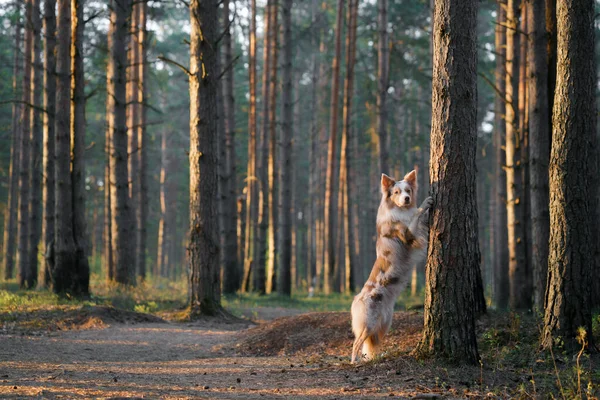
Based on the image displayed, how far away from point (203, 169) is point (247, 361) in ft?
17.2

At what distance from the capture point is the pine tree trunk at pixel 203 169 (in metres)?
13.8

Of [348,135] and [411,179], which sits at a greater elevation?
[348,135]

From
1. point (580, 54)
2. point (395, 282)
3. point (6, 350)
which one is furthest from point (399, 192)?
point (6, 350)

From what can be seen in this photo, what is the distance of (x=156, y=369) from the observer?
8703 millimetres

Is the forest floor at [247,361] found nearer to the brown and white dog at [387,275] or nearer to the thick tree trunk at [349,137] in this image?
the brown and white dog at [387,275]

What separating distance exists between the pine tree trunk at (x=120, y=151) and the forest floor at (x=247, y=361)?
204 inches

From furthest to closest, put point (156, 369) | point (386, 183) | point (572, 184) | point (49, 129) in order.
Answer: point (49, 129), point (386, 183), point (156, 369), point (572, 184)

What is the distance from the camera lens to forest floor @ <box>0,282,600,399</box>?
22.3 feet

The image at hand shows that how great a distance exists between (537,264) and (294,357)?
467 centimetres

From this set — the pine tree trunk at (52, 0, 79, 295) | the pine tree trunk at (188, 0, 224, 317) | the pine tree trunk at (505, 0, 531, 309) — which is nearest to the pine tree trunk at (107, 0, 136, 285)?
the pine tree trunk at (52, 0, 79, 295)

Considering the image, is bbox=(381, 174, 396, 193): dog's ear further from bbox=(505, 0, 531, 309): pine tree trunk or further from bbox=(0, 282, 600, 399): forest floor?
bbox=(505, 0, 531, 309): pine tree trunk

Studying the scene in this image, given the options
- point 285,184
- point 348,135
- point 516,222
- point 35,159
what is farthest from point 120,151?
point 348,135

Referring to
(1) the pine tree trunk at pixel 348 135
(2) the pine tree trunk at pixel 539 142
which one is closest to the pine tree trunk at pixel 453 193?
(2) the pine tree trunk at pixel 539 142

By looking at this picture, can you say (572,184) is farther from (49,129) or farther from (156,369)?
Result: (49,129)
